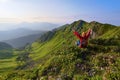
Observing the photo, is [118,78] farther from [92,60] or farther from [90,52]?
[90,52]

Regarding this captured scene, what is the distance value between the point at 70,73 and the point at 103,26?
5538 inches

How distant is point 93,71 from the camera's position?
121 ft

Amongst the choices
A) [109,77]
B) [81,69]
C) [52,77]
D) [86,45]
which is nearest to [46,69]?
[52,77]

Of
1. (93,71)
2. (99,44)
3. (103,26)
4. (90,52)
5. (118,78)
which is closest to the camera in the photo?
(118,78)

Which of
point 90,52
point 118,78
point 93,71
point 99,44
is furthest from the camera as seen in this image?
point 99,44

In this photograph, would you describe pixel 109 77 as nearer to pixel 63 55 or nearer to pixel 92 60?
pixel 92 60

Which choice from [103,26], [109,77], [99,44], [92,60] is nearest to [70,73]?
[92,60]

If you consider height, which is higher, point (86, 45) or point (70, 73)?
point (86, 45)

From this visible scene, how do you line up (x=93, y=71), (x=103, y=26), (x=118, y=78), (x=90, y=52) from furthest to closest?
(x=103, y=26) → (x=90, y=52) → (x=93, y=71) → (x=118, y=78)

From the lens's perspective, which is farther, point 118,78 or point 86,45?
point 86,45

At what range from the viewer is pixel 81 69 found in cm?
3859

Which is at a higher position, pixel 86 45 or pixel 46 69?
pixel 86 45

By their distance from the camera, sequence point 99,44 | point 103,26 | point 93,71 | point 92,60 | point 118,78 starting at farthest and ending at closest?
point 103,26
point 99,44
point 92,60
point 93,71
point 118,78

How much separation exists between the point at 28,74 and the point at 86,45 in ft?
35.5
